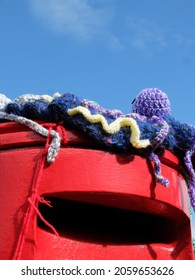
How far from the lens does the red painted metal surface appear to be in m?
1.73

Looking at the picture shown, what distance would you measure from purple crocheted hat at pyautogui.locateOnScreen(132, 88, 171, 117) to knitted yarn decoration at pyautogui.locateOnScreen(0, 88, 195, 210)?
2 cm

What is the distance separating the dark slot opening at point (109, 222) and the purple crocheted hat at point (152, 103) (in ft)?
1.43

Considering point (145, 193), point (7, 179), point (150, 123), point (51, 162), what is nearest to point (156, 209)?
point (145, 193)

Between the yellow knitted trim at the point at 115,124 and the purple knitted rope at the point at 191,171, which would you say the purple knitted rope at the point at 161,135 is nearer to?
the yellow knitted trim at the point at 115,124

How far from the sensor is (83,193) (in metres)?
1.77

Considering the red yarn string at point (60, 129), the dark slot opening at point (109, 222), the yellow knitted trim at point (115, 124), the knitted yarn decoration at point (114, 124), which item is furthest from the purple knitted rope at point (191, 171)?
the red yarn string at point (60, 129)

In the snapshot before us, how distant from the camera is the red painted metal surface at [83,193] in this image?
1.73 metres

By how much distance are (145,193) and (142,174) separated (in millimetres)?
69

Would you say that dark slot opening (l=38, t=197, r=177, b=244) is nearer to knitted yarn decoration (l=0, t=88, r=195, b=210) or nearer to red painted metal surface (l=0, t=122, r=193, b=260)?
red painted metal surface (l=0, t=122, r=193, b=260)

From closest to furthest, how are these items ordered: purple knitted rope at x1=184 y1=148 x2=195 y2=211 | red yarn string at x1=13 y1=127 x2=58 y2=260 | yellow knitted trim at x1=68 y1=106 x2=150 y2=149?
red yarn string at x1=13 y1=127 x2=58 y2=260
yellow knitted trim at x1=68 y1=106 x2=150 y2=149
purple knitted rope at x1=184 y1=148 x2=195 y2=211

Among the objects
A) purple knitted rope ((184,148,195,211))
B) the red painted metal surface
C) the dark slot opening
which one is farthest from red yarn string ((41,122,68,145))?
purple knitted rope ((184,148,195,211))

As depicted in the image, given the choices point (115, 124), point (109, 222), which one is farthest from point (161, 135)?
point (109, 222)

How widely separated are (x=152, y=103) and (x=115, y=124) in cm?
30

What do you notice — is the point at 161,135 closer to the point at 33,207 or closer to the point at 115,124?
the point at 115,124
